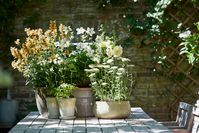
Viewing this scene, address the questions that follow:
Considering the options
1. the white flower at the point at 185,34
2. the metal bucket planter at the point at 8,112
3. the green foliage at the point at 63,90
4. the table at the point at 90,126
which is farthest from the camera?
the metal bucket planter at the point at 8,112

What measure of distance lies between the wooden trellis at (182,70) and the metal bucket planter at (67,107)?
2741 millimetres

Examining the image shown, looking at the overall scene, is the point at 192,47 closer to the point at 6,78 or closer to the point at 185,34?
the point at 185,34

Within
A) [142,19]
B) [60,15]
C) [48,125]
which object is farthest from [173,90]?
[48,125]

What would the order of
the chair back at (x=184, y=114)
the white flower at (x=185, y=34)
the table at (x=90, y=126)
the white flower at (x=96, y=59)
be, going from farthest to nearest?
1. the white flower at (x=185, y=34)
2. the chair back at (x=184, y=114)
3. the white flower at (x=96, y=59)
4. the table at (x=90, y=126)

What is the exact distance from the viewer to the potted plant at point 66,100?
278 cm

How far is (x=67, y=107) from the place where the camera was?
2809 mm

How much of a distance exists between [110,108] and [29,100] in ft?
9.20

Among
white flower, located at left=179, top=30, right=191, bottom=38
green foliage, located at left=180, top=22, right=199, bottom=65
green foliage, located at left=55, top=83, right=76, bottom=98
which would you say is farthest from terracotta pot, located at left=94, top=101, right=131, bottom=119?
white flower, located at left=179, top=30, right=191, bottom=38

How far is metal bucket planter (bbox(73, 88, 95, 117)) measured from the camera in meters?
2.93

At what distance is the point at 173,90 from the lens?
17.6ft

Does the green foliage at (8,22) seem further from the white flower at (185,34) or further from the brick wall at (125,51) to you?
the white flower at (185,34)

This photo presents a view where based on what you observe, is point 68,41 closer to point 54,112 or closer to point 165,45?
point 54,112

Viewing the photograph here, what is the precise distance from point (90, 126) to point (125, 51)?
2.94m

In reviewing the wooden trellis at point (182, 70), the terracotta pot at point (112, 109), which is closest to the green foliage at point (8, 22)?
the wooden trellis at point (182, 70)
